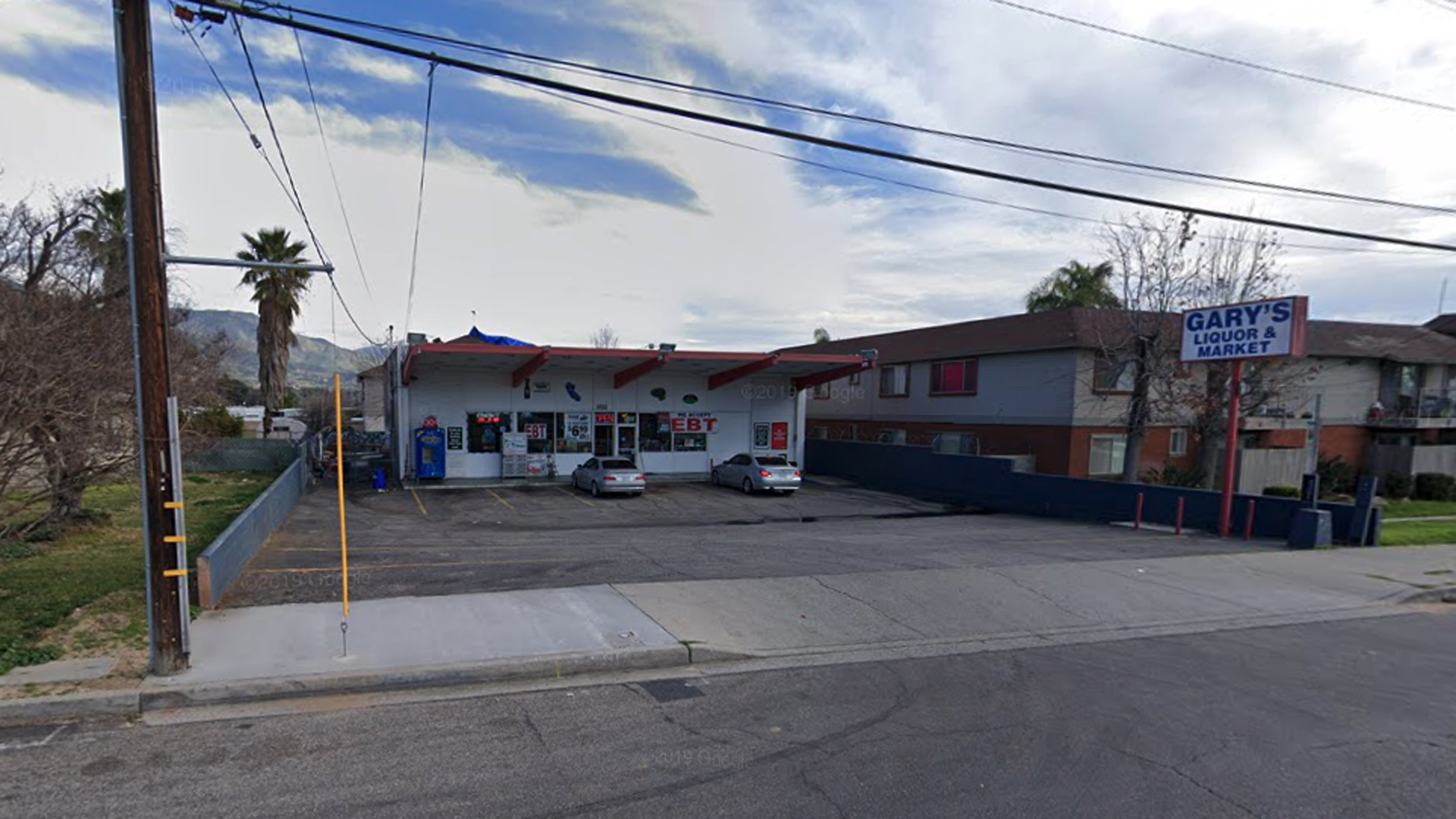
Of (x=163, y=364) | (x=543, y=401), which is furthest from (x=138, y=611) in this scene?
(x=543, y=401)

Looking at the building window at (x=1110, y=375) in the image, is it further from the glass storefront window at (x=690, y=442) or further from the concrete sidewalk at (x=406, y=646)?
the concrete sidewalk at (x=406, y=646)

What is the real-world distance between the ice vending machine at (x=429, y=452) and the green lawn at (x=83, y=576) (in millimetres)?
8244

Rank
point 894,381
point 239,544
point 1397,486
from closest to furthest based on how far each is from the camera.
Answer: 1. point 239,544
2. point 1397,486
3. point 894,381

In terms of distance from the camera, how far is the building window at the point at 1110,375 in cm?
2353

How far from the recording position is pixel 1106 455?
2494 cm

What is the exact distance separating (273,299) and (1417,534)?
135 feet

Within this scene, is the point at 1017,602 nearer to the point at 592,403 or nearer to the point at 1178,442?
the point at 592,403

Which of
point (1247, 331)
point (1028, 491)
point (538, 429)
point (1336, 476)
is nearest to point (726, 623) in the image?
point (1247, 331)

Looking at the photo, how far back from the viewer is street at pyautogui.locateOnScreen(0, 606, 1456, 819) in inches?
174

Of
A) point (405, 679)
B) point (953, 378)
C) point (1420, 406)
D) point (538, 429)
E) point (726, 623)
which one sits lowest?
point (726, 623)

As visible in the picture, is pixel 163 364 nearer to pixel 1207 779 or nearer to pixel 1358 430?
pixel 1207 779

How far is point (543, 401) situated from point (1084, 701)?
22890 millimetres

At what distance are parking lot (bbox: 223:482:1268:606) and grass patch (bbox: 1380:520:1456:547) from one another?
3336 mm

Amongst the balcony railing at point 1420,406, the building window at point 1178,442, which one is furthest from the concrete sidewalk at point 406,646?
the balcony railing at point 1420,406
